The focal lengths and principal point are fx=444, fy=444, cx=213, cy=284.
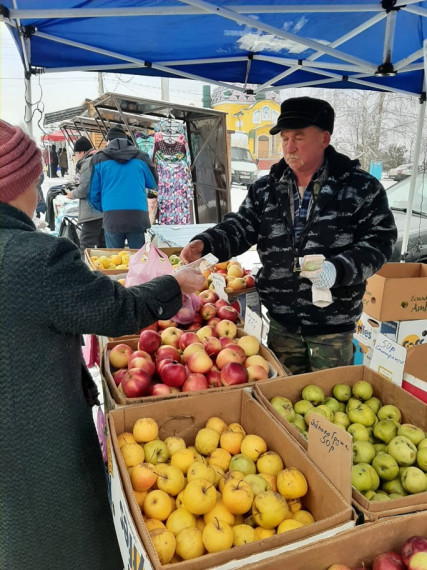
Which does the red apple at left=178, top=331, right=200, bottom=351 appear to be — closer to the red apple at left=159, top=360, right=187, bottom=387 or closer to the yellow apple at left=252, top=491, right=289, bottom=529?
the red apple at left=159, top=360, right=187, bottom=387

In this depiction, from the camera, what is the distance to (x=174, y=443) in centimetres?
155

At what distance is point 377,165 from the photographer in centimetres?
1309

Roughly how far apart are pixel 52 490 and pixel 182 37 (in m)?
3.15

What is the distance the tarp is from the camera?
2553 millimetres

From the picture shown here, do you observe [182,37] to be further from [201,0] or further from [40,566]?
[40,566]

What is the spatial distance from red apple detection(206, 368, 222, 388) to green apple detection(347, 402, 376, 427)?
1.76 ft

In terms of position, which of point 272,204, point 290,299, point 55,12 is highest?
point 55,12

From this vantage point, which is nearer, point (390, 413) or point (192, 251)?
point (390, 413)

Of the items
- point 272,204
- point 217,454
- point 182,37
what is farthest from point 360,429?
point 182,37

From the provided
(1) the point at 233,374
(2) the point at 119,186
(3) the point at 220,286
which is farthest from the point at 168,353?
(2) the point at 119,186

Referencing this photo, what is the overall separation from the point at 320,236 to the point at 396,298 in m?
1.58

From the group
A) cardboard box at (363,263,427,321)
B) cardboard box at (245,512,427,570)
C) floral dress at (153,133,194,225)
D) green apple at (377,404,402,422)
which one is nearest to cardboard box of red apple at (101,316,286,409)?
green apple at (377,404,402,422)

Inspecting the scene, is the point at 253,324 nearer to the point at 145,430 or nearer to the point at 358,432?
the point at 358,432

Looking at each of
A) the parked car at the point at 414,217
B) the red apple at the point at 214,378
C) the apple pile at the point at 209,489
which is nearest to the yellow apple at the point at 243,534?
the apple pile at the point at 209,489
